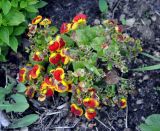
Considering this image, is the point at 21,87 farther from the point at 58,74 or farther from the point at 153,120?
the point at 153,120

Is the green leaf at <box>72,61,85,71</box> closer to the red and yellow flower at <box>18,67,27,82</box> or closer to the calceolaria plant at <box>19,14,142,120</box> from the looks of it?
the calceolaria plant at <box>19,14,142,120</box>

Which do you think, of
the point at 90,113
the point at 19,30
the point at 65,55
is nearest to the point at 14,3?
the point at 19,30

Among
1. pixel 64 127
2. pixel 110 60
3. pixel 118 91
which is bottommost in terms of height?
pixel 64 127

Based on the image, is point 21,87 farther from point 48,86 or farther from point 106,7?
point 106,7

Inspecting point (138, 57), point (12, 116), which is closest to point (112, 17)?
point (138, 57)

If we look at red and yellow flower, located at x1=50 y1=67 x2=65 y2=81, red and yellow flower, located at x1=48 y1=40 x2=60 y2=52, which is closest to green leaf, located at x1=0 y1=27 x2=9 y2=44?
red and yellow flower, located at x1=48 y1=40 x2=60 y2=52

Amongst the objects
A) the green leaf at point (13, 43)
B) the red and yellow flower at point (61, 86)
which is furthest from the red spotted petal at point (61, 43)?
the green leaf at point (13, 43)

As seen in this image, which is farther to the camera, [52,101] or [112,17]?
[112,17]

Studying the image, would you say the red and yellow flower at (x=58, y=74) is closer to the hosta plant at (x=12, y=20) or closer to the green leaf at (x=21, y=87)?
the green leaf at (x=21, y=87)
